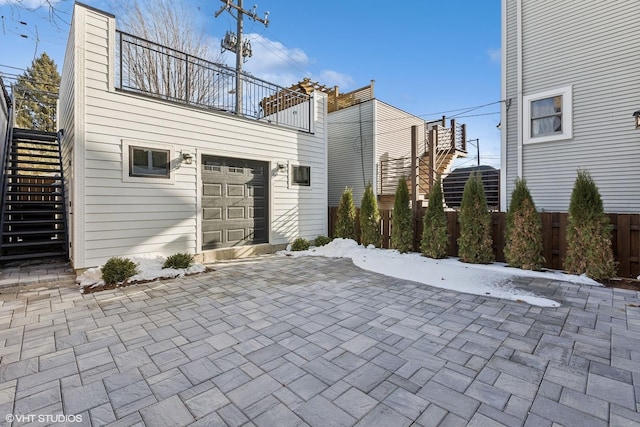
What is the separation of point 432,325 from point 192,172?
16.4 ft

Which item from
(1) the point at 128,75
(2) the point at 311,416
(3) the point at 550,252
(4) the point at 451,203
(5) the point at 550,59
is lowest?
(2) the point at 311,416

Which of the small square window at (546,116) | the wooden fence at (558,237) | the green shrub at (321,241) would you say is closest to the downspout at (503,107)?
the small square window at (546,116)

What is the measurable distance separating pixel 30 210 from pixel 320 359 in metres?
6.85

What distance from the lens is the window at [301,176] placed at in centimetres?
774

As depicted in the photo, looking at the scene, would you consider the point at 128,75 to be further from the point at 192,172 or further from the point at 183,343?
the point at 183,343

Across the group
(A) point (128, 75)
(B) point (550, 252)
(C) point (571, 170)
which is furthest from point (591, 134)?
(A) point (128, 75)

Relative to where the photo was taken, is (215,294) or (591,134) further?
(591,134)

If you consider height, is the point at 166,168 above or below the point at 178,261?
above

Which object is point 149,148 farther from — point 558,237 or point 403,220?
point 558,237

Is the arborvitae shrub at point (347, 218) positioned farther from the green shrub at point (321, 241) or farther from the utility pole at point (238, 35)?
the utility pole at point (238, 35)

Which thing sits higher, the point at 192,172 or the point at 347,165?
the point at 347,165

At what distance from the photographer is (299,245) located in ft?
24.3

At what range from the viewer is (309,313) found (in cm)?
331

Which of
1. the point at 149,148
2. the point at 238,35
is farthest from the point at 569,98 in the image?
the point at 238,35
